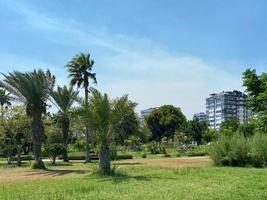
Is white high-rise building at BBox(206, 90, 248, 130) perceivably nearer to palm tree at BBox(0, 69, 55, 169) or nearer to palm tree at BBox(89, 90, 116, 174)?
palm tree at BBox(0, 69, 55, 169)

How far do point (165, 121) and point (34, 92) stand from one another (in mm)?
68762

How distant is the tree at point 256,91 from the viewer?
112 feet

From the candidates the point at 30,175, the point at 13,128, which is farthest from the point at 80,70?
the point at 30,175

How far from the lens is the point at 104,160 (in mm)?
23688

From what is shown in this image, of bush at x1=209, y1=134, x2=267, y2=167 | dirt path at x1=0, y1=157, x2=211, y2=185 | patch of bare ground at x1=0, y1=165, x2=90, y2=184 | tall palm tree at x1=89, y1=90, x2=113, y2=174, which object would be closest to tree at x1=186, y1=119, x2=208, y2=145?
dirt path at x1=0, y1=157, x2=211, y2=185

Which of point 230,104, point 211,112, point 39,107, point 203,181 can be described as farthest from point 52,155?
point 211,112

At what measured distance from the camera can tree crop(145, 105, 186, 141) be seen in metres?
101

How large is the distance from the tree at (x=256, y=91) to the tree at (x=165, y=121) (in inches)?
2502

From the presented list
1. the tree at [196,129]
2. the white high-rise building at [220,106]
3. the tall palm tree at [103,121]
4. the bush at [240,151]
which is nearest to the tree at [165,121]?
the tree at [196,129]

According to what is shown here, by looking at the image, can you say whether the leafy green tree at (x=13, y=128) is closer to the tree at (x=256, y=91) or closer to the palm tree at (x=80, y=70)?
the palm tree at (x=80, y=70)

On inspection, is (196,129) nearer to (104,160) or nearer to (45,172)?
(45,172)

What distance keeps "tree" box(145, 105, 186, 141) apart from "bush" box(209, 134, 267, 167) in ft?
229

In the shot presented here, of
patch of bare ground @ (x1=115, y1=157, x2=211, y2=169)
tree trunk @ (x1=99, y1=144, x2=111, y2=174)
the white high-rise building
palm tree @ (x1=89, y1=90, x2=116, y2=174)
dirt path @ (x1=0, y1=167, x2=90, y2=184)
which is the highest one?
the white high-rise building

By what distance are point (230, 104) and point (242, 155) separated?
152485 millimetres
